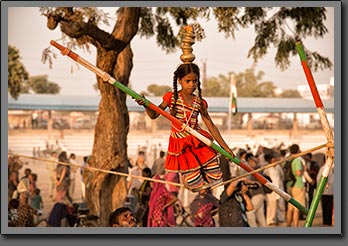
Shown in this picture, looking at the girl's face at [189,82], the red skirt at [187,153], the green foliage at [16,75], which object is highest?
the green foliage at [16,75]

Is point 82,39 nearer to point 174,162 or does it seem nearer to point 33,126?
point 33,126

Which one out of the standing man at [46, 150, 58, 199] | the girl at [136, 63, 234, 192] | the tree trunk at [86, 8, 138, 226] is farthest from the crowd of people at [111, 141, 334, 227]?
the girl at [136, 63, 234, 192]

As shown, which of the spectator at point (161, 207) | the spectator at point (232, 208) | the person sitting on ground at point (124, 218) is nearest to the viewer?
the person sitting on ground at point (124, 218)

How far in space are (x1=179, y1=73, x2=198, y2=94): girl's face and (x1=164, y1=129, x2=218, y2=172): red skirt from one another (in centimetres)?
24

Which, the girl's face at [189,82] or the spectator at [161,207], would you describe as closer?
the girl's face at [189,82]

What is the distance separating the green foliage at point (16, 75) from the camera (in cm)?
1059

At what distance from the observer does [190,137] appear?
6535 mm

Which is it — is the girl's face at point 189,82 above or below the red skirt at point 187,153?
above

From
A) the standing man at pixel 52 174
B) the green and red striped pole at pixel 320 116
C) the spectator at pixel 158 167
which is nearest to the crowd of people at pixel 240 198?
the spectator at pixel 158 167

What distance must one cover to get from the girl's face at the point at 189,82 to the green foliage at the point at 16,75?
4317mm

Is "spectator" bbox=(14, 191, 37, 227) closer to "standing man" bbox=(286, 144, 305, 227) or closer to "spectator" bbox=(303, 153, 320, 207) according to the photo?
"standing man" bbox=(286, 144, 305, 227)

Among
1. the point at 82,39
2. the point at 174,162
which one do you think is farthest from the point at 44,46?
the point at 174,162

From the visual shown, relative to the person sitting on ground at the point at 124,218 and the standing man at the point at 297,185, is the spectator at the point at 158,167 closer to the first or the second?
the standing man at the point at 297,185

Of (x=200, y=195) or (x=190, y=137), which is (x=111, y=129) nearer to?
(x=200, y=195)
